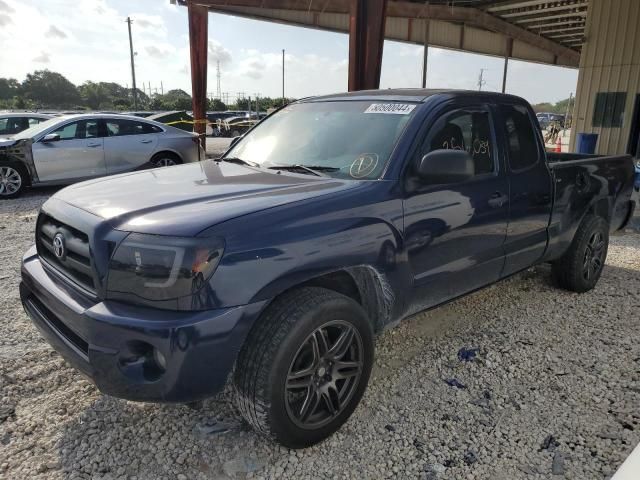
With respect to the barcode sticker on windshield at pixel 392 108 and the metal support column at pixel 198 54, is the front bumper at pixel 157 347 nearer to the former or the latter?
the barcode sticker on windshield at pixel 392 108

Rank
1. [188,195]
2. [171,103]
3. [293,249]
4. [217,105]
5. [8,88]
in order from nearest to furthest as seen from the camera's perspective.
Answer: [293,249]
[188,195]
[217,105]
[171,103]
[8,88]

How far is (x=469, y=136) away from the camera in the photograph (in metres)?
3.33

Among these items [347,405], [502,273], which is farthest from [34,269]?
[502,273]

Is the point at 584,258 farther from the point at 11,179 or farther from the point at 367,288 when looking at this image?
the point at 11,179

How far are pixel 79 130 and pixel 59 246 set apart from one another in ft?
26.2

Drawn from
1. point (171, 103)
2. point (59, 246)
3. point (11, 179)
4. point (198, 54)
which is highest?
point (198, 54)

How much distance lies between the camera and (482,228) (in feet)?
10.7

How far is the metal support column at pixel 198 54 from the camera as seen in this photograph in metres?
14.9

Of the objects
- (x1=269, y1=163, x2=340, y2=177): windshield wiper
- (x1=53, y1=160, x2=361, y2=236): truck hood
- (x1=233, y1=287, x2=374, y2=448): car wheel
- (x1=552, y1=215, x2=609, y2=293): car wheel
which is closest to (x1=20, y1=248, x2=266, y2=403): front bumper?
(x1=233, y1=287, x2=374, y2=448): car wheel

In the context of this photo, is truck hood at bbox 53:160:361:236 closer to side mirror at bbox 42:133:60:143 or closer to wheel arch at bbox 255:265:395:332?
wheel arch at bbox 255:265:395:332

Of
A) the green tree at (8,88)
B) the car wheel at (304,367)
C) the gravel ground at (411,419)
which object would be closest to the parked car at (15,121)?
the gravel ground at (411,419)

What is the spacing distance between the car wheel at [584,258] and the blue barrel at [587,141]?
10082 mm

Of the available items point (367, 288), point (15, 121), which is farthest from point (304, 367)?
point (15, 121)

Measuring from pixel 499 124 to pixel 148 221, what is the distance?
2.55 m
